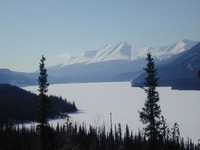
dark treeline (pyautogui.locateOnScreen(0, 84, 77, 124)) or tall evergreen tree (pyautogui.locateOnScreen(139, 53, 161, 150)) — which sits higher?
tall evergreen tree (pyautogui.locateOnScreen(139, 53, 161, 150))

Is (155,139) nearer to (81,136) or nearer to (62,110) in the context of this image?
(81,136)

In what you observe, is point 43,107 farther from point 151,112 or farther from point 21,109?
point 21,109

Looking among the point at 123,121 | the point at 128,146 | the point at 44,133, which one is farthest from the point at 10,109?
the point at 44,133

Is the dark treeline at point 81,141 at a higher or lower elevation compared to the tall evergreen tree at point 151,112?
lower

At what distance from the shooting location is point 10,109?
164 meters

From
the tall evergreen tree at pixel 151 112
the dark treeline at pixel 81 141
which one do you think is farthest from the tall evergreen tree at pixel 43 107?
the tall evergreen tree at pixel 151 112

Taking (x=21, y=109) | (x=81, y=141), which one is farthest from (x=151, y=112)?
(x=21, y=109)

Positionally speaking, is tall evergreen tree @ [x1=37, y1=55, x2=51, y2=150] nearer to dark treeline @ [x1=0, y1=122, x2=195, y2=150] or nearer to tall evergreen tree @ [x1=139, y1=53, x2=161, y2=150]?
dark treeline @ [x1=0, y1=122, x2=195, y2=150]

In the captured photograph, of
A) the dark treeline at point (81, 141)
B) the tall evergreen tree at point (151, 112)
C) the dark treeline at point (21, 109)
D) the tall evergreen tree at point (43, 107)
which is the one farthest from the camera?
the dark treeline at point (21, 109)

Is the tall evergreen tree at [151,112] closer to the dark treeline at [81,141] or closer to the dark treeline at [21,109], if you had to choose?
the dark treeline at [81,141]

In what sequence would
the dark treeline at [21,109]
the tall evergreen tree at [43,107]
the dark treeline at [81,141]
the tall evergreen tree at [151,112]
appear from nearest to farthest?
the tall evergreen tree at [151,112]
the dark treeline at [81,141]
the tall evergreen tree at [43,107]
the dark treeline at [21,109]

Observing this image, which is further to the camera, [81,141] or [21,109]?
[21,109]

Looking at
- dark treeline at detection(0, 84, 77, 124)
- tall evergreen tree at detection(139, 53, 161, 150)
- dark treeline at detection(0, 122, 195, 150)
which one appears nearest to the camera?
tall evergreen tree at detection(139, 53, 161, 150)

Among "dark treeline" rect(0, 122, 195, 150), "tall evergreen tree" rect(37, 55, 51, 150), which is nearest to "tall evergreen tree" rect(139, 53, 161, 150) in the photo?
"dark treeline" rect(0, 122, 195, 150)
